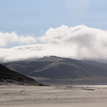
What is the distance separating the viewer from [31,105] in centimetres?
1488

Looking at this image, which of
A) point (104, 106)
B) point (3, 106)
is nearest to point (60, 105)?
point (104, 106)

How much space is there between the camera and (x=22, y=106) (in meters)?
14.5

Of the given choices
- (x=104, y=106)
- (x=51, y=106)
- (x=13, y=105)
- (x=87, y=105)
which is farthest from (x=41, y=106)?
(x=104, y=106)

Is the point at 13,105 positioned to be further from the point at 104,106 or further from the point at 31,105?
the point at 104,106

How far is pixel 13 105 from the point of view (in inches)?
583

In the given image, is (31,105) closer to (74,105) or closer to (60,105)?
(60,105)

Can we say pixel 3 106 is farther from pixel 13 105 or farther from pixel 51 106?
pixel 51 106

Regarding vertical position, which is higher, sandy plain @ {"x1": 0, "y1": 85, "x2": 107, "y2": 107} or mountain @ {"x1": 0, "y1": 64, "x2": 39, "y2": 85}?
mountain @ {"x1": 0, "y1": 64, "x2": 39, "y2": 85}

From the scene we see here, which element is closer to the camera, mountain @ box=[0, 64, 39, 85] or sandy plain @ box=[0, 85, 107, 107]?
sandy plain @ box=[0, 85, 107, 107]

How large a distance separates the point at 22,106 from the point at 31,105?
2.51 feet

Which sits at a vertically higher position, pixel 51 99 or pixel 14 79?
pixel 14 79

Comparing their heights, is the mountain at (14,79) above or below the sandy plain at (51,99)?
above

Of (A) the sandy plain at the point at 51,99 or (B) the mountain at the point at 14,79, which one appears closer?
(A) the sandy plain at the point at 51,99

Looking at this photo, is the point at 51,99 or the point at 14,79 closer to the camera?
the point at 51,99
